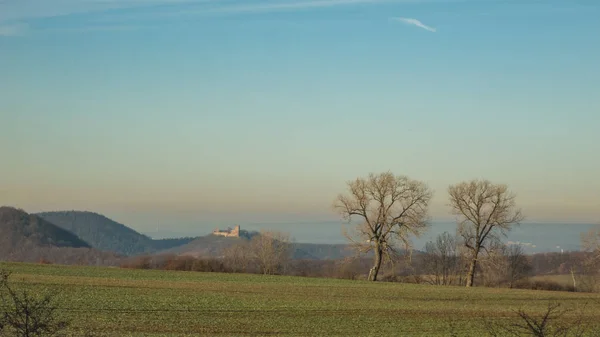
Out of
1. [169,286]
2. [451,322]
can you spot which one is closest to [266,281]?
[169,286]

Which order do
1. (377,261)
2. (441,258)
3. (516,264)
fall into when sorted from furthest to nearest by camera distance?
(441,258)
(516,264)
(377,261)

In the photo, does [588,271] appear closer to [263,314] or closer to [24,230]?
[263,314]

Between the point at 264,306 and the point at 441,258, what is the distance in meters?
70.2

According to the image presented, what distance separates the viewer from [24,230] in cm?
19900

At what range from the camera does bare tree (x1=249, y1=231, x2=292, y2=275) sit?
99938mm

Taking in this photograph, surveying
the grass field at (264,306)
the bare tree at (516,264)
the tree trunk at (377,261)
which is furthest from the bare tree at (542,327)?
the bare tree at (516,264)

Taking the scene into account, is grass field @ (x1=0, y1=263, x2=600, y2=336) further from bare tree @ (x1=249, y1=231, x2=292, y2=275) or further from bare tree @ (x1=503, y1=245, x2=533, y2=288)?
bare tree @ (x1=249, y1=231, x2=292, y2=275)

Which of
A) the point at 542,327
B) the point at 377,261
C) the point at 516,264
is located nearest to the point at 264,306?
the point at 542,327

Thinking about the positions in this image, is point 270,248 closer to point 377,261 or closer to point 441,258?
point 441,258

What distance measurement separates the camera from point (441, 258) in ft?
336

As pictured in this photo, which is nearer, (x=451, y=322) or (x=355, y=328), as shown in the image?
(x=355, y=328)

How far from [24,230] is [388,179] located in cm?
16223

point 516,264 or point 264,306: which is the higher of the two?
point 516,264

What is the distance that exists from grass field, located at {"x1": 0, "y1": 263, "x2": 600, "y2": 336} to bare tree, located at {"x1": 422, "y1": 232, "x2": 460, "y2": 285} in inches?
1577
